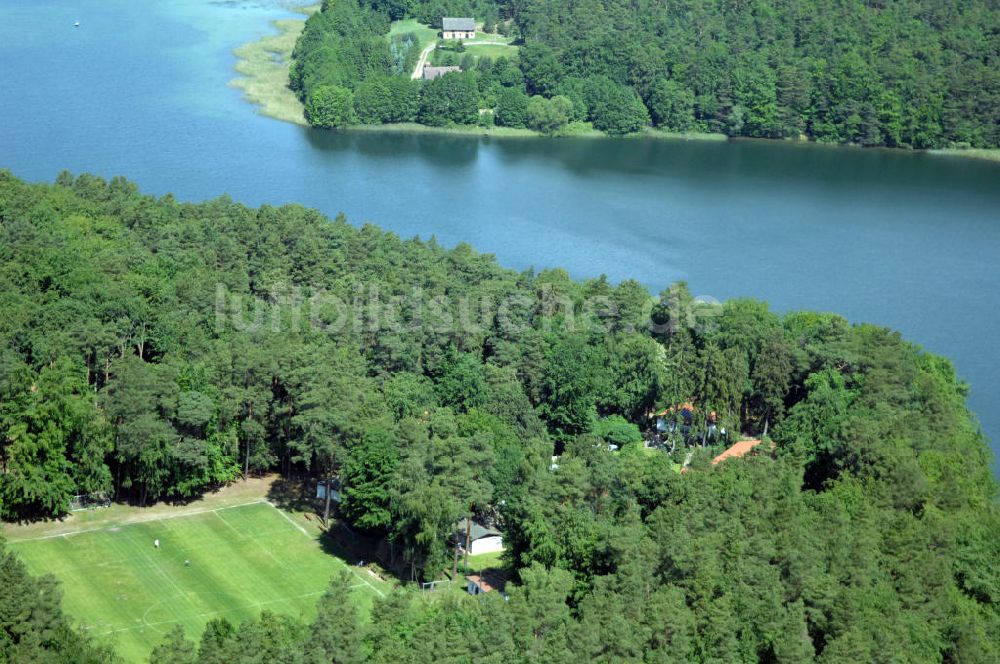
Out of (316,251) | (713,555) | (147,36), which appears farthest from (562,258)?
(147,36)

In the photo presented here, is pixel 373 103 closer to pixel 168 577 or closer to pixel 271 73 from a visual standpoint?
pixel 271 73

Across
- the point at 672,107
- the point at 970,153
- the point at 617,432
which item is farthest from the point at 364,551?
the point at 970,153

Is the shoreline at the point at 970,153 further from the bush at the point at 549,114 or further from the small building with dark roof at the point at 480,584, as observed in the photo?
the small building with dark roof at the point at 480,584

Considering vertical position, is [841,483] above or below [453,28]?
below

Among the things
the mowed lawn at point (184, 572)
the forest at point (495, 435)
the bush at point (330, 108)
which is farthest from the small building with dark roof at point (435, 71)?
the mowed lawn at point (184, 572)

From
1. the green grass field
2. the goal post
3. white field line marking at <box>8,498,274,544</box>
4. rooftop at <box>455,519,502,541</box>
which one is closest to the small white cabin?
white field line marking at <box>8,498,274,544</box>

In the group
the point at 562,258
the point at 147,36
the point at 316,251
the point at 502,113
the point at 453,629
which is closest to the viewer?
the point at 453,629

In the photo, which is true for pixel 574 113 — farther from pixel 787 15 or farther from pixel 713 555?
pixel 713 555

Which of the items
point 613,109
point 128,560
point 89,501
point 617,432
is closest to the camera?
point 128,560
